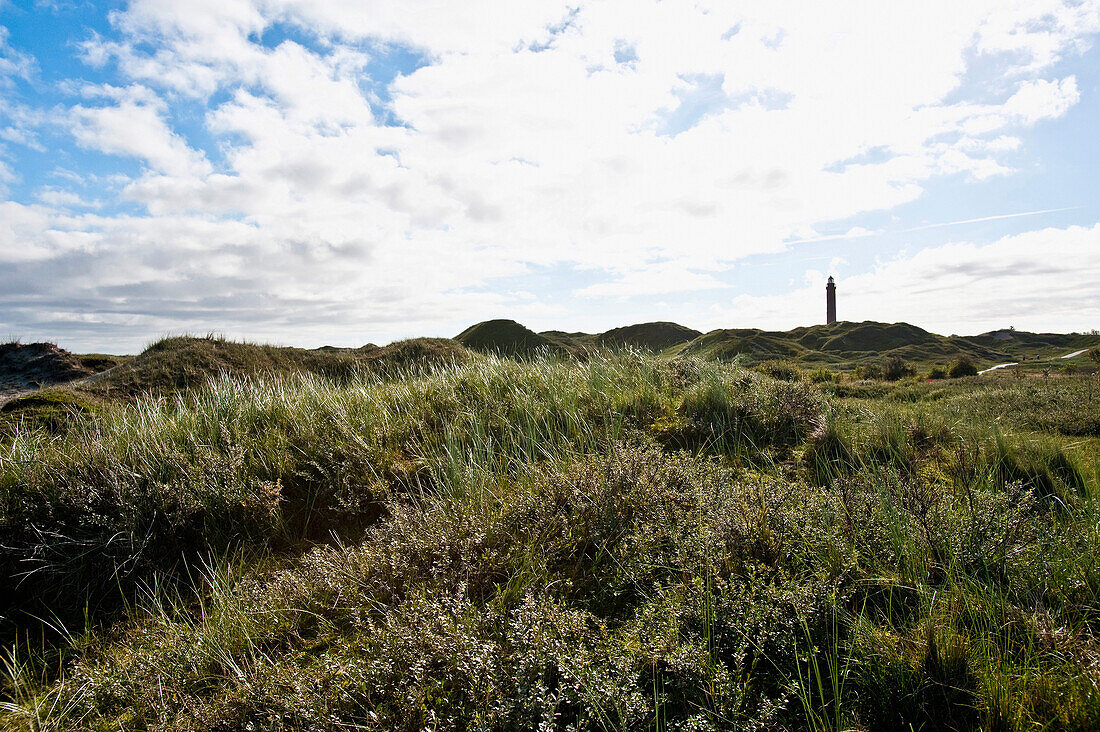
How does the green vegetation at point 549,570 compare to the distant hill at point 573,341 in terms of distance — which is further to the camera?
the distant hill at point 573,341

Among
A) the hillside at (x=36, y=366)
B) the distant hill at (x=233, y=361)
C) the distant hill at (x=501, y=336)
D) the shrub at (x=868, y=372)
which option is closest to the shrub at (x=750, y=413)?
the distant hill at (x=233, y=361)

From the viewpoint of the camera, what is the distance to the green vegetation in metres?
2.02

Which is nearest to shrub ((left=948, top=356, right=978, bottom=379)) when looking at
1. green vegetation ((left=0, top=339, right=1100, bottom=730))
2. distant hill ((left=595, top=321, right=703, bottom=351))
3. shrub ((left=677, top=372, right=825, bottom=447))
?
distant hill ((left=595, top=321, right=703, bottom=351))

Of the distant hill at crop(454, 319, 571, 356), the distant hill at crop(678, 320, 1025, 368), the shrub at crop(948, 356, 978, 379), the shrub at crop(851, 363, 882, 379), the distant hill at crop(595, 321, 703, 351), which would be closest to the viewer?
the distant hill at crop(454, 319, 571, 356)

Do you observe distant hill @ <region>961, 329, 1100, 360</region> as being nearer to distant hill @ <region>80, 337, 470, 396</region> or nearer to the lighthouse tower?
the lighthouse tower

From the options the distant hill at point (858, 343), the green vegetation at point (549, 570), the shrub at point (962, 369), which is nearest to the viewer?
the green vegetation at point (549, 570)

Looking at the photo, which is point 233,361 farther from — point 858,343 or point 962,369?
point 858,343

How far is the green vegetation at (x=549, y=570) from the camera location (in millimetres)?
2020

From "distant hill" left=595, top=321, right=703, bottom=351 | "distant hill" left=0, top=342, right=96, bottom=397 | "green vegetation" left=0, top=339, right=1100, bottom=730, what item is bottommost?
"green vegetation" left=0, top=339, right=1100, bottom=730

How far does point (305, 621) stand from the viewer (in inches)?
118

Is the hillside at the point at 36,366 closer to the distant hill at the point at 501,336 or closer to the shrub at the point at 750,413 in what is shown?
the distant hill at the point at 501,336

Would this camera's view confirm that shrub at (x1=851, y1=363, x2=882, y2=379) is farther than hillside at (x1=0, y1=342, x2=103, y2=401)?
Yes

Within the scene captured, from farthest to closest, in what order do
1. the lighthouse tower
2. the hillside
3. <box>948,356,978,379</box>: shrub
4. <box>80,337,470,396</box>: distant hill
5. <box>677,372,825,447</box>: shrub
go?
the lighthouse tower → <box>948,356,978,379</box>: shrub → the hillside → <box>80,337,470,396</box>: distant hill → <box>677,372,825,447</box>: shrub

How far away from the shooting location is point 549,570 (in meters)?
2.99
